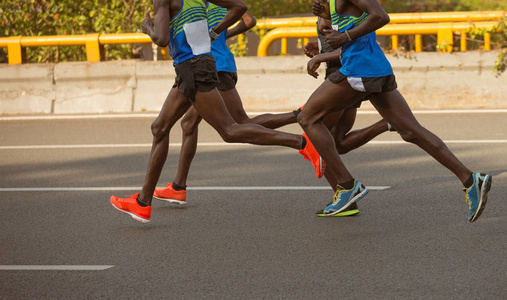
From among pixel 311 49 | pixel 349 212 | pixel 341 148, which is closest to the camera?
pixel 349 212

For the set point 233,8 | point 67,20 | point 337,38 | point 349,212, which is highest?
point 233,8

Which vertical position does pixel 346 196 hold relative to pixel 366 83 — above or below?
below

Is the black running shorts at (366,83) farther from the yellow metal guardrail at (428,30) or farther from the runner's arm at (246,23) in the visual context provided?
the yellow metal guardrail at (428,30)

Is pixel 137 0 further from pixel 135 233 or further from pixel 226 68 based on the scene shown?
pixel 135 233

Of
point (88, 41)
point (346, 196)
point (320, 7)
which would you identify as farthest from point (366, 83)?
point (88, 41)

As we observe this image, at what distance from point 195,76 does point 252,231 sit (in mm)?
1141

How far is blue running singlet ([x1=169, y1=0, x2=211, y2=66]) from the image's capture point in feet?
20.2

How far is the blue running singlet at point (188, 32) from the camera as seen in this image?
6.14 metres

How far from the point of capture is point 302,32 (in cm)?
1285

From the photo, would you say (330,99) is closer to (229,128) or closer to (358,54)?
(358,54)

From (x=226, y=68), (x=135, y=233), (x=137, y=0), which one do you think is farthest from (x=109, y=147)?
(x=137, y=0)

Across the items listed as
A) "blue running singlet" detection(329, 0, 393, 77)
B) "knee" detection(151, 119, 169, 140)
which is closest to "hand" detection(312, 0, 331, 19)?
"blue running singlet" detection(329, 0, 393, 77)

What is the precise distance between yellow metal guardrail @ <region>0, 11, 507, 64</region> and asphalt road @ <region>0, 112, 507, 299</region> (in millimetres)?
2872

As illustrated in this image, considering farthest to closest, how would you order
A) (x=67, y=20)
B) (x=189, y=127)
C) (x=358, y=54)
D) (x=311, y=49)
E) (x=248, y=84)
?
(x=67, y=20) → (x=248, y=84) → (x=189, y=127) → (x=311, y=49) → (x=358, y=54)
